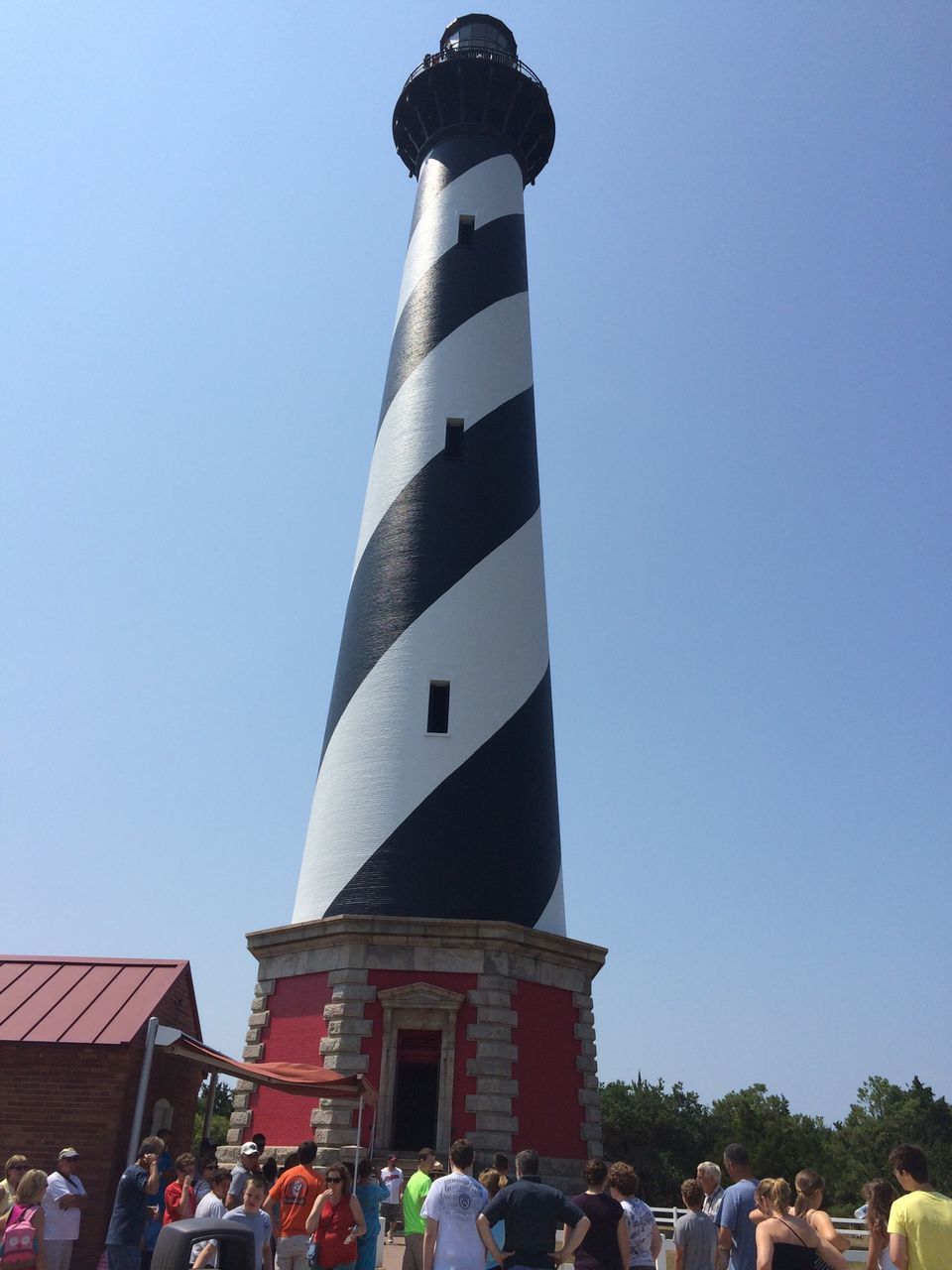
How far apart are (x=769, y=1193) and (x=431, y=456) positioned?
13417 mm

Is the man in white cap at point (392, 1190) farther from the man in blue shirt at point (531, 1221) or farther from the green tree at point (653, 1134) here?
the green tree at point (653, 1134)

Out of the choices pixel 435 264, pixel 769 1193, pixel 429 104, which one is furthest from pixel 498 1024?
pixel 429 104

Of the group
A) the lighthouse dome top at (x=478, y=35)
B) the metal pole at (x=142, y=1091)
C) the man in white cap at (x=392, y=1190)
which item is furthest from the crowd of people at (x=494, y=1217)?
the lighthouse dome top at (x=478, y=35)

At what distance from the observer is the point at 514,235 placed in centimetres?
2047

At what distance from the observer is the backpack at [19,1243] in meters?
6.93

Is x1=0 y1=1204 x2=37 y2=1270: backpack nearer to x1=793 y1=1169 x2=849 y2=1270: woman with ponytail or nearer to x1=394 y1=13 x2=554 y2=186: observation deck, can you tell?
x1=793 y1=1169 x2=849 y2=1270: woman with ponytail

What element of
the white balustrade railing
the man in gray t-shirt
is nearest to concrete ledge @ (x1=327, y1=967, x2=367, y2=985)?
the white balustrade railing

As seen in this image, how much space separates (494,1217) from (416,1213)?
3.40 meters

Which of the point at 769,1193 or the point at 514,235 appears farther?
the point at 514,235

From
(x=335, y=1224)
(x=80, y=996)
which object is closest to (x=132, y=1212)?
(x=335, y=1224)

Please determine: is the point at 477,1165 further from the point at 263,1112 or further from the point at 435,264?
the point at 435,264

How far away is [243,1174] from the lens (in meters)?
7.66

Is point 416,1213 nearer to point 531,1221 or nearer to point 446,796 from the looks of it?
point 531,1221

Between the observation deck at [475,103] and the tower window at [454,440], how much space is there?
7563 mm
